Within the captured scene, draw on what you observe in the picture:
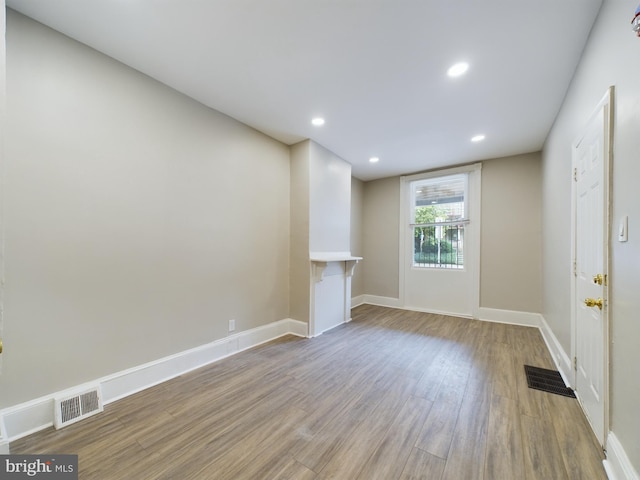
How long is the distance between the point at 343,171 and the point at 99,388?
3.99m


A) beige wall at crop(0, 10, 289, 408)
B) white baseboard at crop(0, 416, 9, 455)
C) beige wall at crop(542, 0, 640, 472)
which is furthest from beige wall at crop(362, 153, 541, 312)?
white baseboard at crop(0, 416, 9, 455)

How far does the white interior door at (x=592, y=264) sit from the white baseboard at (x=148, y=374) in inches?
110

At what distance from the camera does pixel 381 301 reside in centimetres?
558

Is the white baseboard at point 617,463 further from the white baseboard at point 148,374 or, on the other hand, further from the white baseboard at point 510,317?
the white baseboard at point 510,317

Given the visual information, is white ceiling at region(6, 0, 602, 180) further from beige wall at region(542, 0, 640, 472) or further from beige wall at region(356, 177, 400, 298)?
beige wall at region(356, 177, 400, 298)

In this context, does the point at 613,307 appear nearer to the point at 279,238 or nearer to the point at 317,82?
A: the point at 317,82

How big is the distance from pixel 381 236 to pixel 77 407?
5015mm

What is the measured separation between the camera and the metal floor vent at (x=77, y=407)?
1.81 m

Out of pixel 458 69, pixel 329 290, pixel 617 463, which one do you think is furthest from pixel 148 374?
pixel 458 69

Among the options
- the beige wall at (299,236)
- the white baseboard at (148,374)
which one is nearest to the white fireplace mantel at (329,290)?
the beige wall at (299,236)

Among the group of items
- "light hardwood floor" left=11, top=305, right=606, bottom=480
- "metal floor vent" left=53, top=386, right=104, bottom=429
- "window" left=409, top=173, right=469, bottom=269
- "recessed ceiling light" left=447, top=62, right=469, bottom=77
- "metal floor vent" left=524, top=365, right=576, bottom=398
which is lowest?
"light hardwood floor" left=11, top=305, right=606, bottom=480

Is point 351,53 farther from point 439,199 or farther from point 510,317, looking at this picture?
point 510,317

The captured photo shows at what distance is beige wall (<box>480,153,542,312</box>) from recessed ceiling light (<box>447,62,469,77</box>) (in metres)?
2.80

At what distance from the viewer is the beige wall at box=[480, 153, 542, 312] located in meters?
4.11
